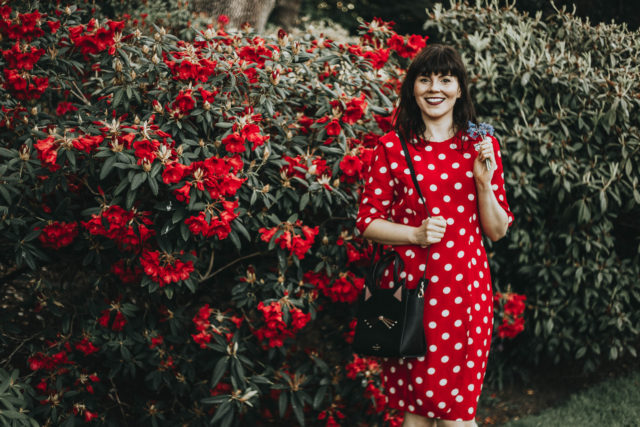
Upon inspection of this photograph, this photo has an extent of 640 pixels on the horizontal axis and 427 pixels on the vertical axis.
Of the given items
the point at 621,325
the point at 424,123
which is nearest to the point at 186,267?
the point at 424,123

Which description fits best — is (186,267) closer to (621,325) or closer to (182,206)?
(182,206)

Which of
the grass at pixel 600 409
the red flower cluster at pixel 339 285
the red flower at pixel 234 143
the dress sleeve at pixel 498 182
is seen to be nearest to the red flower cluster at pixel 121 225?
the red flower at pixel 234 143

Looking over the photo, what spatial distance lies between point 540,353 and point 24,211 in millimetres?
3468

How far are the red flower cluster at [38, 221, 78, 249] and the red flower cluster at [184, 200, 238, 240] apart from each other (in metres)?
0.65

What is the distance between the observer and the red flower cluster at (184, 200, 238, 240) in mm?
2223

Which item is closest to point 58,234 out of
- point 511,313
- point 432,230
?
point 432,230

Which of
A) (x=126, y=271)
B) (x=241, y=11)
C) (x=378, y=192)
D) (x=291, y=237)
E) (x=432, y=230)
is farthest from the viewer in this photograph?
(x=241, y=11)

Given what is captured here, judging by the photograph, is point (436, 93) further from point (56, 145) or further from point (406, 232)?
point (56, 145)

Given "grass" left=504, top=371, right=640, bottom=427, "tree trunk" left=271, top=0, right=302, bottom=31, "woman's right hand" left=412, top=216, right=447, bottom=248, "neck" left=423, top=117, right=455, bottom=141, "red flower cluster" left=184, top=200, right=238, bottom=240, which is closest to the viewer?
"woman's right hand" left=412, top=216, right=447, bottom=248

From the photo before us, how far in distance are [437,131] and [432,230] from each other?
46 cm

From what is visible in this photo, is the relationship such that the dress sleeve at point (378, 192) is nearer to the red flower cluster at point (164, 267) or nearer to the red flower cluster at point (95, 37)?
the red flower cluster at point (164, 267)

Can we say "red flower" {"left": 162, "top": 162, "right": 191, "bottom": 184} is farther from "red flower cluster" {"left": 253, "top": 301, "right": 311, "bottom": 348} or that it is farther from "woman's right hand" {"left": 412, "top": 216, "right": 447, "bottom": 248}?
"woman's right hand" {"left": 412, "top": 216, "right": 447, "bottom": 248}

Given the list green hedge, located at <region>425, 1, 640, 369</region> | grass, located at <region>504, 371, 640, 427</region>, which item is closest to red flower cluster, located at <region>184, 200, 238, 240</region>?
green hedge, located at <region>425, 1, 640, 369</region>

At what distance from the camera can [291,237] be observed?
248 cm
